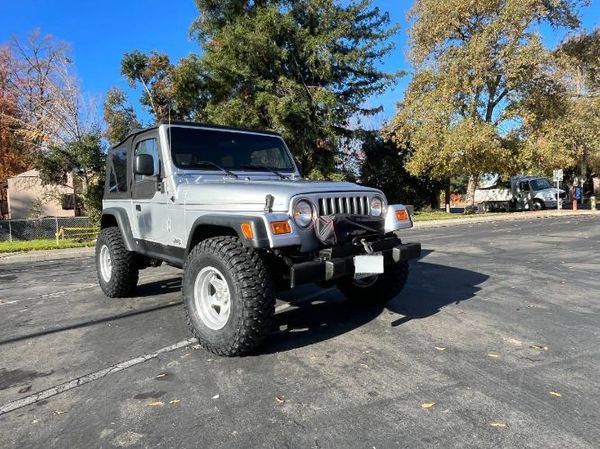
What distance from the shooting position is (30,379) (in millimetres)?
3922

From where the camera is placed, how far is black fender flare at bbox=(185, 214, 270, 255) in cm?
386

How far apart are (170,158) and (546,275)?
234 inches

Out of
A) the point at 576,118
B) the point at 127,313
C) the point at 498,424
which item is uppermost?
the point at 576,118

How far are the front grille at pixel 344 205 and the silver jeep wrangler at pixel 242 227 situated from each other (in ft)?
0.03

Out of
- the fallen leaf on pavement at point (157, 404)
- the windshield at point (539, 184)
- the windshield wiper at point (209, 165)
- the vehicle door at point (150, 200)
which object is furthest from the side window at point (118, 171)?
the windshield at point (539, 184)

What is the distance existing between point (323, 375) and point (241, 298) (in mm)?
881

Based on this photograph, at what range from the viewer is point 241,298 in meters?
3.91

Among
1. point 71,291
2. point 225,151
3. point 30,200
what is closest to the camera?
point 225,151

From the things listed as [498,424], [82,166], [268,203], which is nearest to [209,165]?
[268,203]

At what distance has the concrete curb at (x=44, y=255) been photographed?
41.3 ft

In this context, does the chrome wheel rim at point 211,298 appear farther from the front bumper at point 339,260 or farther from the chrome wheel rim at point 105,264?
the chrome wheel rim at point 105,264

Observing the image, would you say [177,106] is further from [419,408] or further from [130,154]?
[419,408]

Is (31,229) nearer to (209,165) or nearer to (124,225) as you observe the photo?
(124,225)

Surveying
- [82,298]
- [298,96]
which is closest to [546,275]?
[82,298]
